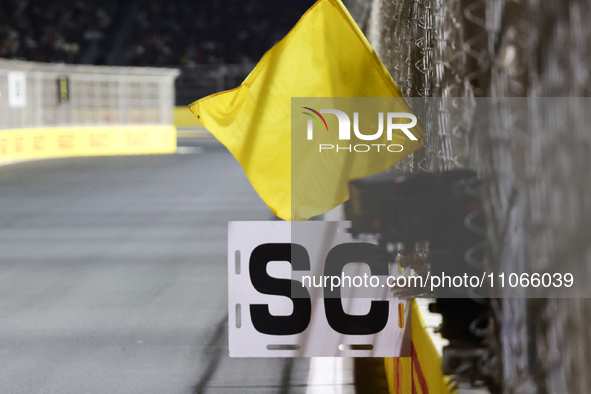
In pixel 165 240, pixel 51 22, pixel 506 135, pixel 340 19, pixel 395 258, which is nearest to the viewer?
pixel 506 135

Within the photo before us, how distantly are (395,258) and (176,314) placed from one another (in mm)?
3404

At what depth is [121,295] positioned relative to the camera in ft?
20.2

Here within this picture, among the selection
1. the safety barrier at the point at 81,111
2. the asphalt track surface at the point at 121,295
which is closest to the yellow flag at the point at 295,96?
the asphalt track surface at the point at 121,295

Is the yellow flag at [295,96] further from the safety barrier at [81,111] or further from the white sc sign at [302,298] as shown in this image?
the safety barrier at [81,111]

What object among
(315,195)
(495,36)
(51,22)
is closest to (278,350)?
(315,195)

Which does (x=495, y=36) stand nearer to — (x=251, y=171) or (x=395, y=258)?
(x=395, y=258)

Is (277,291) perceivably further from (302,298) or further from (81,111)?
(81,111)

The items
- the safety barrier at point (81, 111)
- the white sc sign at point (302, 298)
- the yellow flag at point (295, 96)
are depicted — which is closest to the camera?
the white sc sign at point (302, 298)

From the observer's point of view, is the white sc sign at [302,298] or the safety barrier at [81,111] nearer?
the white sc sign at [302,298]

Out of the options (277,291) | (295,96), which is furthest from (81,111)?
(277,291)

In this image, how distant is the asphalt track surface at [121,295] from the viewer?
4.31 metres

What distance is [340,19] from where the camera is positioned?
119 inches

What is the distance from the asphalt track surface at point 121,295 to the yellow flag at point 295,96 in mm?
1455

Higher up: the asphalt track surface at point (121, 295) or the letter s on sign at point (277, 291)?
the letter s on sign at point (277, 291)
